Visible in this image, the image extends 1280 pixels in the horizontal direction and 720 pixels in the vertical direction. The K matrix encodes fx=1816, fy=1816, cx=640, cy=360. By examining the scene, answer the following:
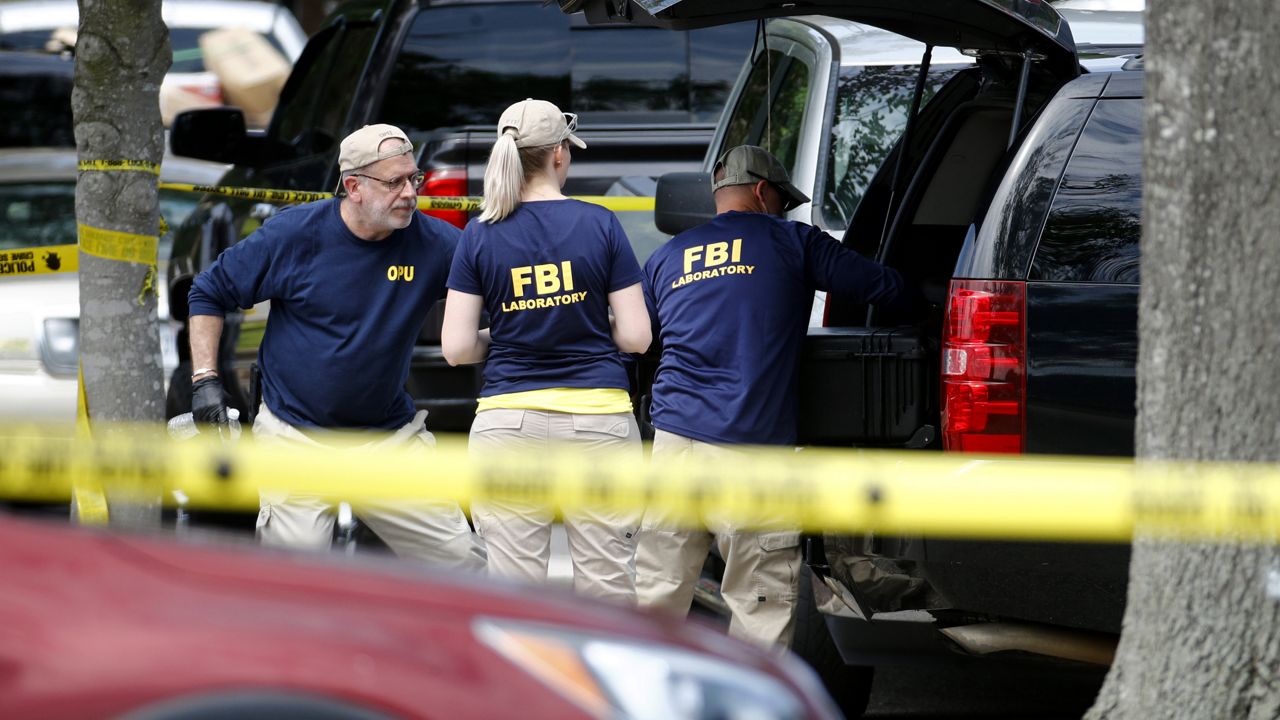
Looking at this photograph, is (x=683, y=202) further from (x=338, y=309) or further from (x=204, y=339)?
(x=204, y=339)

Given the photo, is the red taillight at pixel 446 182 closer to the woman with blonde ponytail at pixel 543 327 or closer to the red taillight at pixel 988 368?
the woman with blonde ponytail at pixel 543 327

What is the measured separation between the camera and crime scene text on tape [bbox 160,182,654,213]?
7051mm

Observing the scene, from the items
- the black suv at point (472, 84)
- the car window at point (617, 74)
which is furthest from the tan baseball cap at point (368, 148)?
the car window at point (617, 74)

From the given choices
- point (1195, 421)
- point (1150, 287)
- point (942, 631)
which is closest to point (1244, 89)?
point (1150, 287)

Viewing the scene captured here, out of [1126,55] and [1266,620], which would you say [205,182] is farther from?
[1266,620]

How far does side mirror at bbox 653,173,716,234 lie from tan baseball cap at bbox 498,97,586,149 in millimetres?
1247

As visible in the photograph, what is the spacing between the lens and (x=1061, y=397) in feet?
15.1

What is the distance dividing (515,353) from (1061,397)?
5.16ft

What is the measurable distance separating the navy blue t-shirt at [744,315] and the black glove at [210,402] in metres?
1.29

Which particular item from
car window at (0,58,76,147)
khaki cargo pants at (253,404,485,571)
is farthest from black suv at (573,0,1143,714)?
car window at (0,58,76,147)

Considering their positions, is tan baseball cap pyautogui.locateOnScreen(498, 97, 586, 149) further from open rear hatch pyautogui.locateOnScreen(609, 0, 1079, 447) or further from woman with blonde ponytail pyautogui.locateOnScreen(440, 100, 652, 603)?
open rear hatch pyautogui.locateOnScreen(609, 0, 1079, 447)

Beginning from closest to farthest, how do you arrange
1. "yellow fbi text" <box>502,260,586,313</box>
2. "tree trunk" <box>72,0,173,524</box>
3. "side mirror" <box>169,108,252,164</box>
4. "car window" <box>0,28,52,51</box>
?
"yellow fbi text" <box>502,260,586,313</box> < "tree trunk" <box>72,0,173,524</box> < "side mirror" <box>169,108,252,164</box> < "car window" <box>0,28,52,51</box>

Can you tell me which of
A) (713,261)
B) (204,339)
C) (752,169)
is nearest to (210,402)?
(204,339)

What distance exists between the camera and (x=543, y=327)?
17.0 feet
